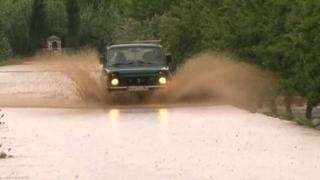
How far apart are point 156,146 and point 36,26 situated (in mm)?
79329

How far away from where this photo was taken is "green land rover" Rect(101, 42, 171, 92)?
1040 inches

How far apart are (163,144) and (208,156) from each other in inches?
72.0

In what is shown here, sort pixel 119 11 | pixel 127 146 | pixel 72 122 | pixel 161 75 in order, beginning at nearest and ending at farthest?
pixel 127 146 → pixel 72 122 → pixel 161 75 → pixel 119 11

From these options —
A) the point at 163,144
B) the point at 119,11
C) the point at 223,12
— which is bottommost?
the point at 119,11

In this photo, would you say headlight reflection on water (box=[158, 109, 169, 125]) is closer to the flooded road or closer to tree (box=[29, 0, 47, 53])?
the flooded road

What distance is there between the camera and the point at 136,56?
27922mm

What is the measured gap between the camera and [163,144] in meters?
15.7

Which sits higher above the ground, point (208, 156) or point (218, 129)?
point (208, 156)

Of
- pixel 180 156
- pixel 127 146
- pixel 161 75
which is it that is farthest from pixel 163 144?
pixel 161 75

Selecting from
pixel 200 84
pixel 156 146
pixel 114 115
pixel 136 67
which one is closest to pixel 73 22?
pixel 200 84

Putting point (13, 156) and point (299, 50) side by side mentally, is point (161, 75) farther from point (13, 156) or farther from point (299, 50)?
point (13, 156)

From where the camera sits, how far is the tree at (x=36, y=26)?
93.1m

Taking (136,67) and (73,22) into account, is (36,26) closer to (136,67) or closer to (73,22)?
(73,22)

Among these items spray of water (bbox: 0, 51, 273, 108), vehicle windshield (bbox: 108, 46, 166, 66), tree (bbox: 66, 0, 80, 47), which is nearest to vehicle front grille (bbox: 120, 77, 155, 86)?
spray of water (bbox: 0, 51, 273, 108)
